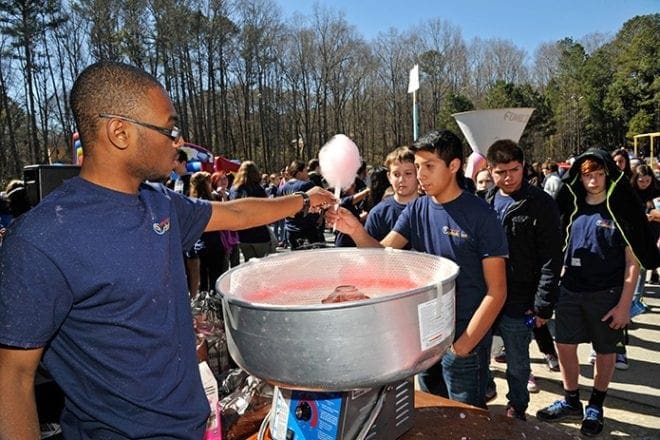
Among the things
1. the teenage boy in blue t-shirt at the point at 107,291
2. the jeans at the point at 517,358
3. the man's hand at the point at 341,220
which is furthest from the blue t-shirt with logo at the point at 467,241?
the teenage boy in blue t-shirt at the point at 107,291

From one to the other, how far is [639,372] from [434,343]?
12.2ft

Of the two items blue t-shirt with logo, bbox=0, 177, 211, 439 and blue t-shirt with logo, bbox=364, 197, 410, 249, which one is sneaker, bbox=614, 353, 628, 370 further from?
blue t-shirt with logo, bbox=0, 177, 211, 439

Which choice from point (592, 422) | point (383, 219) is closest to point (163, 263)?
point (383, 219)

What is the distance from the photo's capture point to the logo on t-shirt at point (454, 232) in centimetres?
192

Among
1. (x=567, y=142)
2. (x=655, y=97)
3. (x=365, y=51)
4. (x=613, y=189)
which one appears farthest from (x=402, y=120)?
(x=613, y=189)

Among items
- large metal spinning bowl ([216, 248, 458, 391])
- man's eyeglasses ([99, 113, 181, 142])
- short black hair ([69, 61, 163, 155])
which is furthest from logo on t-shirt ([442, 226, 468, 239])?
short black hair ([69, 61, 163, 155])

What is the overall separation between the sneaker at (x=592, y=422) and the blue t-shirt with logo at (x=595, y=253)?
0.75 m

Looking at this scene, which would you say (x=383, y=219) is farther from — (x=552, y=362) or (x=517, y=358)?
(x=552, y=362)

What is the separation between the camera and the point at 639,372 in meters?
3.66

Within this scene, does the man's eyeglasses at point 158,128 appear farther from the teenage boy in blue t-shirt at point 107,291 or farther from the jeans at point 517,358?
the jeans at point 517,358

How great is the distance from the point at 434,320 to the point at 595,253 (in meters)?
2.48

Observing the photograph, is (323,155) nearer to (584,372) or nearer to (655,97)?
(584,372)

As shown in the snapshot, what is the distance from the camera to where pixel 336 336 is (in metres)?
0.79

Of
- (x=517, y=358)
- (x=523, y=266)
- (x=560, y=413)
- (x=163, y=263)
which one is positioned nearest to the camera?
(x=163, y=263)
